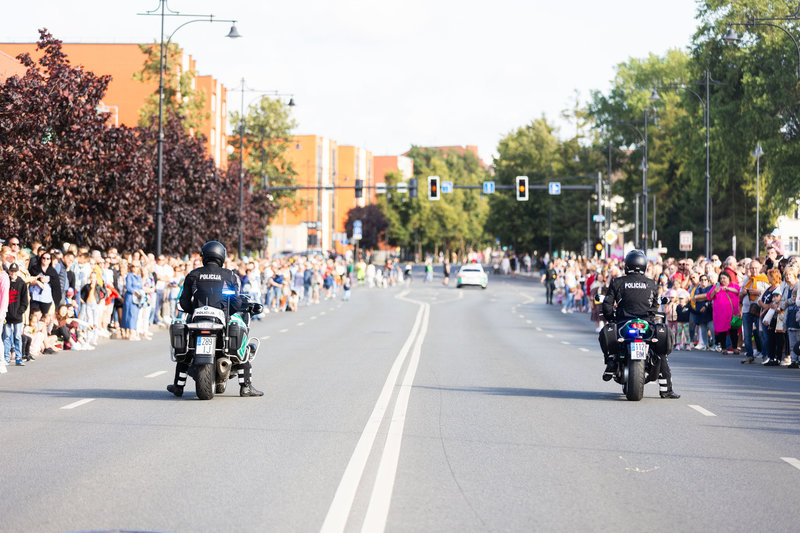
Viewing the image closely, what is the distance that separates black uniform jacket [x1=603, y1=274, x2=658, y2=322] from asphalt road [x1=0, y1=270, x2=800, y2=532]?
1.02 meters

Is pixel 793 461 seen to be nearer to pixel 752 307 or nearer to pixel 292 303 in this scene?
pixel 752 307

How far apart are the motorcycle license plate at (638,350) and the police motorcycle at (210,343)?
4211 mm

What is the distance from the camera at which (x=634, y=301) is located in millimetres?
14289

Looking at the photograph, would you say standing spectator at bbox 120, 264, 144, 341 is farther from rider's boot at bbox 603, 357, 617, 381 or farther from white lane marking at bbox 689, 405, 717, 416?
white lane marking at bbox 689, 405, 717, 416

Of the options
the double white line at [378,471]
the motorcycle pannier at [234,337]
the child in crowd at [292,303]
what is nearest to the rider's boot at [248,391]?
the motorcycle pannier at [234,337]

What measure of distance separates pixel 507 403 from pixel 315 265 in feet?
124

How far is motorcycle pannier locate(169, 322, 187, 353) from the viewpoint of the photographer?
44.2 feet

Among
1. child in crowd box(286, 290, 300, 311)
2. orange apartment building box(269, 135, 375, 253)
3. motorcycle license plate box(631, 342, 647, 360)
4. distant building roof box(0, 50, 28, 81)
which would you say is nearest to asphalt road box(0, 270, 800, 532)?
motorcycle license plate box(631, 342, 647, 360)

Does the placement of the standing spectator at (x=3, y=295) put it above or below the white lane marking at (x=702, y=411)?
above

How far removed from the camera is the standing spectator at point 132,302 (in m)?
25.8

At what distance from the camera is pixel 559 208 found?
99.5 meters

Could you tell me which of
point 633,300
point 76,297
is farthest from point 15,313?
point 633,300

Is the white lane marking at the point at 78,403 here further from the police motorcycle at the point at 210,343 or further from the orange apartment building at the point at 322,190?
the orange apartment building at the point at 322,190

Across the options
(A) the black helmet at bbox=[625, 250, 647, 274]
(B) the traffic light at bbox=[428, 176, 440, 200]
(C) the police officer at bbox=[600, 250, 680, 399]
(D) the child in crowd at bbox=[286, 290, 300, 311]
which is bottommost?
(D) the child in crowd at bbox=[286, 290, 300, 311]
